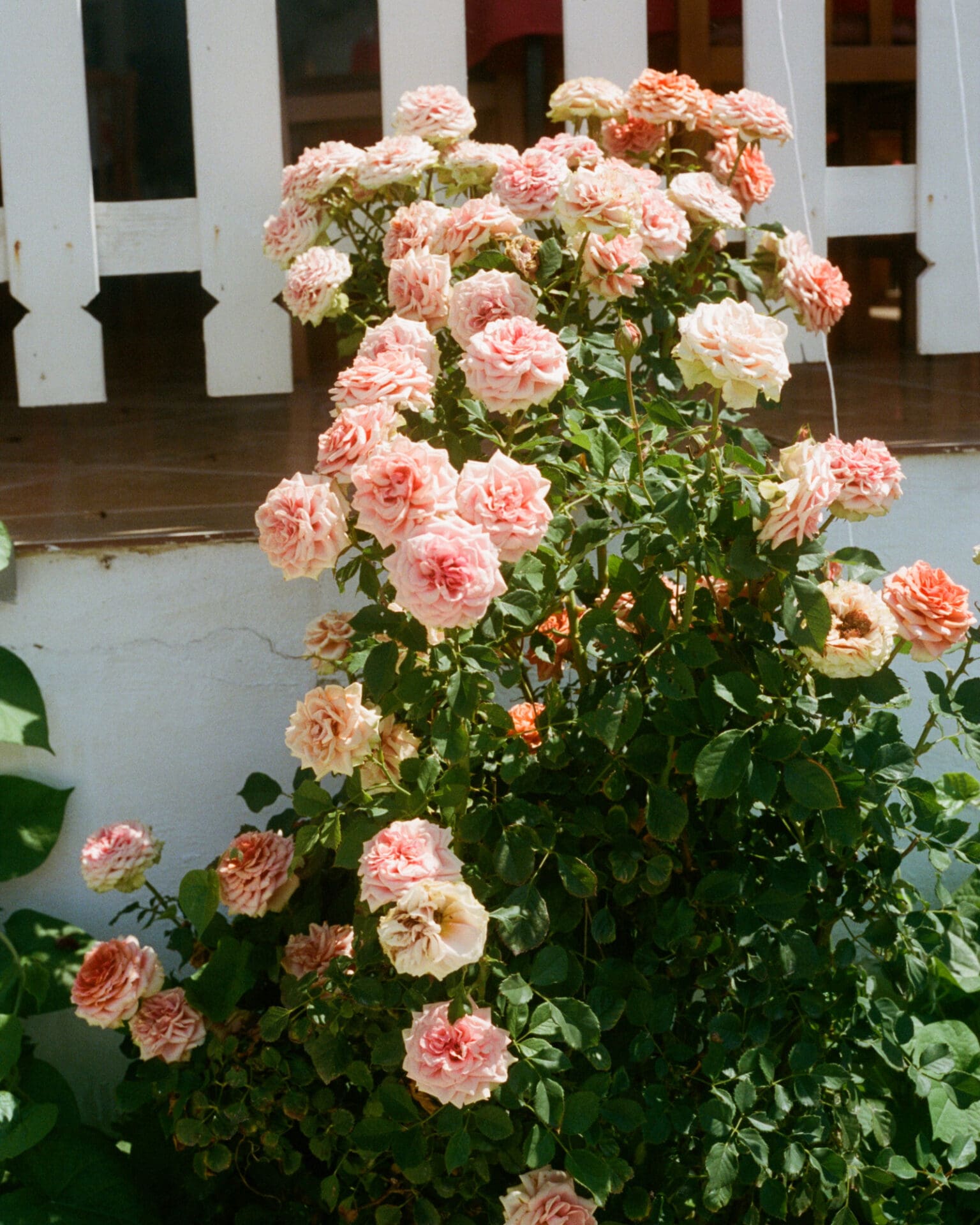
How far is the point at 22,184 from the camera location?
1.93 metres

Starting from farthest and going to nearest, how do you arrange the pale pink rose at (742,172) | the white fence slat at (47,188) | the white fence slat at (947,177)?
the white fence slat at (947,177) < the white fence slat at (47,188) < the pale pink rose at (742,172)

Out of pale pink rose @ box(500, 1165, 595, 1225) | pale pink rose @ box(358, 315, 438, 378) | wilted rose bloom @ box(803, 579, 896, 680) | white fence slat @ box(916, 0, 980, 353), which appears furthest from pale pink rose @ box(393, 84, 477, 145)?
pale pink rose @ box(500, 1165, 595, 1225)

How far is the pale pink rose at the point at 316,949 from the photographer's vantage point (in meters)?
1.53

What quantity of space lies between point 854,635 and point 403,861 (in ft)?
1.52

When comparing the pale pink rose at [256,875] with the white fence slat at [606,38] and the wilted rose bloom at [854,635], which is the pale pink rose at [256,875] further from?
the white fence slat at [606,38]

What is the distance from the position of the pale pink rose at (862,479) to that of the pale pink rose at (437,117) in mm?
648

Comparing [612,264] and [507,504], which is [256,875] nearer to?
[507,504]

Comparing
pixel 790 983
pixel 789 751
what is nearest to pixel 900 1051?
pixel 790 983

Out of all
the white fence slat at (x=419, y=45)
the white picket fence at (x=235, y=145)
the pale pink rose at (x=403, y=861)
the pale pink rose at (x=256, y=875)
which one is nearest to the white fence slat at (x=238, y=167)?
the white picket fence at (x=235, y=145)

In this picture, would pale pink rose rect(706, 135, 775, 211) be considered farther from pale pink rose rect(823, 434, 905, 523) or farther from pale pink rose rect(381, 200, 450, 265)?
pale pink rose rect(823, 434, 905, 523)

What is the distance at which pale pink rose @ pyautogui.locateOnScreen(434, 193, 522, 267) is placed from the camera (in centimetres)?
144

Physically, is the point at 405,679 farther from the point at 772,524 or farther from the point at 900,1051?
the point at 900,1051

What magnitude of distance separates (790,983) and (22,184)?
1474 millimetres

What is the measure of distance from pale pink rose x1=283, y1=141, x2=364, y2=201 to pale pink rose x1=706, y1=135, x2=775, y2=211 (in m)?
0.47
